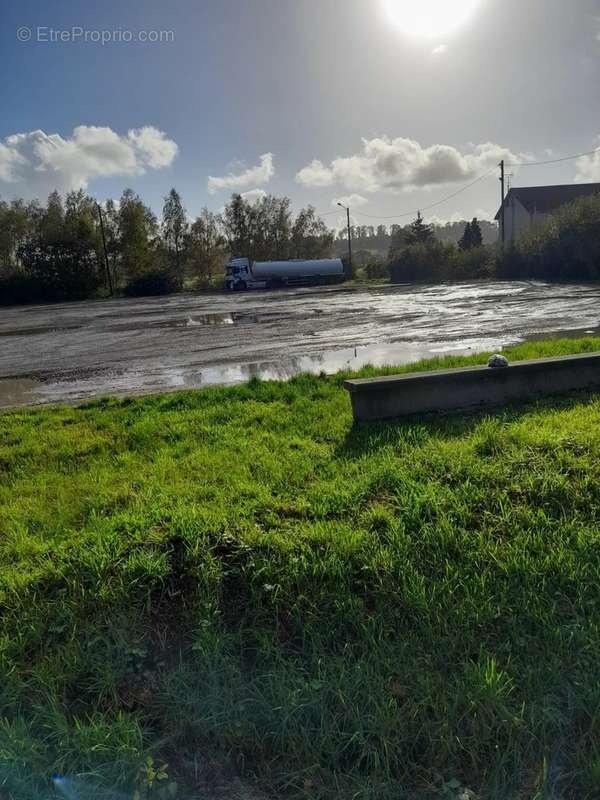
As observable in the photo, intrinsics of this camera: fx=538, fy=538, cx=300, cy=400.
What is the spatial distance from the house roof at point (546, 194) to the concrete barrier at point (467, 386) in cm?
6030

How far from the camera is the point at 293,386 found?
7281 mm

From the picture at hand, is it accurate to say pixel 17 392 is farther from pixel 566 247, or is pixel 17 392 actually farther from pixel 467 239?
pixel 467 239

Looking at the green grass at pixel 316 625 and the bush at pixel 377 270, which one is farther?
the bush at pixel 377 270

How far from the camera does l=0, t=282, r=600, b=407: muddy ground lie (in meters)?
9.60

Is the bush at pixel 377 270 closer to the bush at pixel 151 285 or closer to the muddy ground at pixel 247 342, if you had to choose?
the bush at pixel 151 285

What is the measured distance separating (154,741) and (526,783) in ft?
4.66

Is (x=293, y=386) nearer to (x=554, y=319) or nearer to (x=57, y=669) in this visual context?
(x=57, y=669)

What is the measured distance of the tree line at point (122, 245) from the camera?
4859 centimetres

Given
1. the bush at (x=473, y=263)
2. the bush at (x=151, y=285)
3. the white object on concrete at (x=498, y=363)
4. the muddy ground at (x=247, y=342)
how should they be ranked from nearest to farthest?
the white object on concrete at (x=498, y=363), the muddy ground at (x=247, y=342), the bush at (x=473, y=263), the bush at (x=151, y=285)

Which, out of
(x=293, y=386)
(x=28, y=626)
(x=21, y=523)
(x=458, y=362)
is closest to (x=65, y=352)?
(x=293, y=386)

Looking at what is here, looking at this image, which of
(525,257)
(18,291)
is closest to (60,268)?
(18,291)

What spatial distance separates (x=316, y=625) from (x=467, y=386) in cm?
348

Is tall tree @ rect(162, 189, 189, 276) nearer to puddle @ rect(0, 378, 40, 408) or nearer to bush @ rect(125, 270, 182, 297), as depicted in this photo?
bush @ rect(125, 270, 182, 297)

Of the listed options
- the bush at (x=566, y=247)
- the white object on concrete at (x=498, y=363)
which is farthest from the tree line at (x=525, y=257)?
the white object on concrete at (x=498, y=363)
